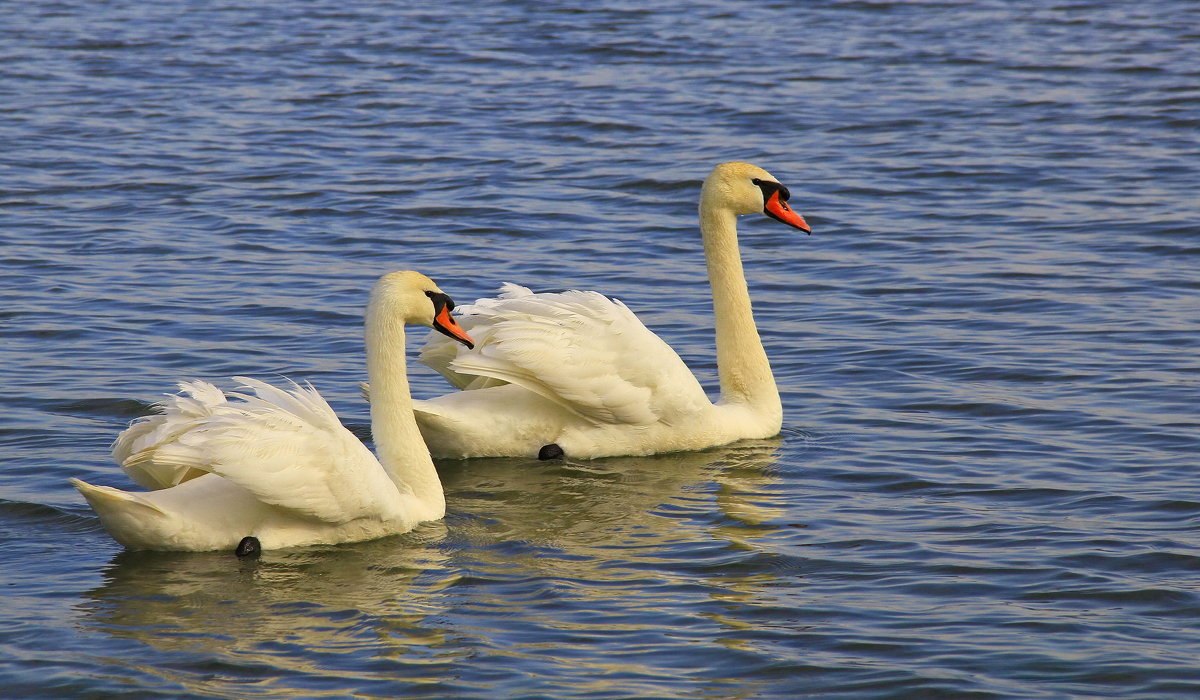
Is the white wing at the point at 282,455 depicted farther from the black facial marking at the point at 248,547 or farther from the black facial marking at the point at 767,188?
the black facial marking at the point at 767,188

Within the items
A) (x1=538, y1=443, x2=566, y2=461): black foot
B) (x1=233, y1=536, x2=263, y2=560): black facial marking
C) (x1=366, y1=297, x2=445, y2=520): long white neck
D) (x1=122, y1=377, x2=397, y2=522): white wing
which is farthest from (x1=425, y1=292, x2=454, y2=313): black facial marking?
(x1=538, y1=443, x2=566, y2=461): black foot

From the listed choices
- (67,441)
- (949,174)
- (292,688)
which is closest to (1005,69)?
(949,174)

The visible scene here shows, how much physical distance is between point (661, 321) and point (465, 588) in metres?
4.44

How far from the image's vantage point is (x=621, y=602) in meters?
6.57

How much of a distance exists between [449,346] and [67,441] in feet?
6.20

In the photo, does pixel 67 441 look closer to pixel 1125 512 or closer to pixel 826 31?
pixel 1125 512

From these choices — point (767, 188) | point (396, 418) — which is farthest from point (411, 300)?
point (767, 188)

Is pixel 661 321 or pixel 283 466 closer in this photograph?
pixel 283 466

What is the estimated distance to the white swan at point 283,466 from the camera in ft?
21.7

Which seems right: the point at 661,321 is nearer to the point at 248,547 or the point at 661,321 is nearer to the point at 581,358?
the point at 581,358

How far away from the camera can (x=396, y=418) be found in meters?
7.42

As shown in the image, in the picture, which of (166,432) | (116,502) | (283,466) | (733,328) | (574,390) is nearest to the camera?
(116,502)

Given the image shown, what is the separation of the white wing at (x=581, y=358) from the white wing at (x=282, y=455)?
1287 mm

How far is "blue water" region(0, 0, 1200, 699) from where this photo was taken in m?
6.20
